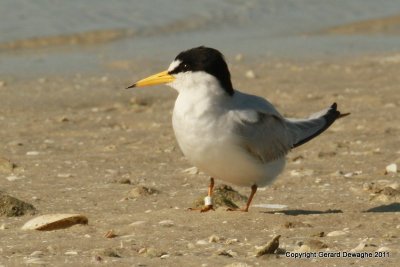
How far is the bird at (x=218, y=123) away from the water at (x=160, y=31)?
6291 mm

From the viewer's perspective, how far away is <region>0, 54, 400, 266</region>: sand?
4.84m

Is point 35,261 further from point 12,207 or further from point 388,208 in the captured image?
point 388,208

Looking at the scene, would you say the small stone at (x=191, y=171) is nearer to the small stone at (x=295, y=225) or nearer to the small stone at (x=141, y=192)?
the small stone at (x=141, y=192)

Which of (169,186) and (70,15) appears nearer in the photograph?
(169,186)

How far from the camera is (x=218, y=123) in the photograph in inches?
215

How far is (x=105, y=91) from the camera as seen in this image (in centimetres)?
1072

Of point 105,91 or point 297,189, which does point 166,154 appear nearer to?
point 297,189

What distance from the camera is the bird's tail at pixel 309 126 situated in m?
6.27

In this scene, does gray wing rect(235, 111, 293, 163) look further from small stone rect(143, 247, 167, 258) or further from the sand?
small stone rect(143, 247, 167, 258)

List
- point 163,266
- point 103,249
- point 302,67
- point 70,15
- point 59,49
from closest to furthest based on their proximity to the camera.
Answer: point 163,266 < point 103,249 < point 302,67 < point 59,49 < point 70,15

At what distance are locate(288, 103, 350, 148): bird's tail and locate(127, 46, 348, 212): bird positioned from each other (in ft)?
1.29

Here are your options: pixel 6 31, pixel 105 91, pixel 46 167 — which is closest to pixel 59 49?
pixel 6 31

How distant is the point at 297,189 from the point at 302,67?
5.64 meters
